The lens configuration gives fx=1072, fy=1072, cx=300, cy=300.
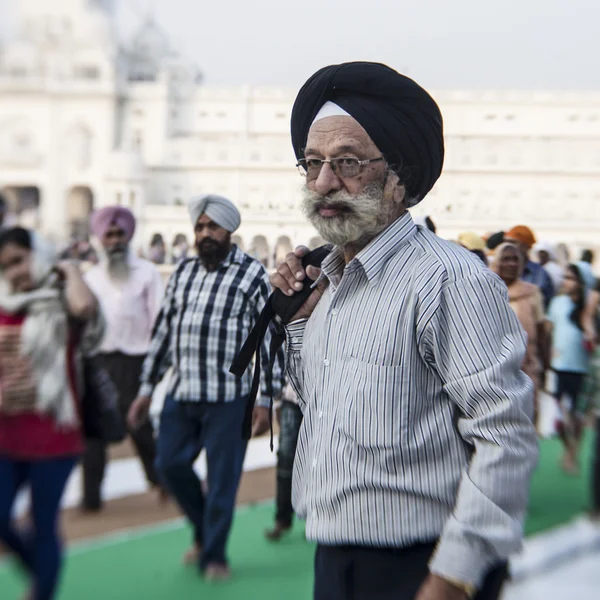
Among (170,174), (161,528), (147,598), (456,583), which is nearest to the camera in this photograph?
(456,583)

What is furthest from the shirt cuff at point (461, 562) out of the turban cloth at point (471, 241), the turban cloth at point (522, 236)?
the turban cloth at point (522, 236)

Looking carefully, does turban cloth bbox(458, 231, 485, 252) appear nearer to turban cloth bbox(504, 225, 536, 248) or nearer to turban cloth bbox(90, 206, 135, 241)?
turban cloth bbox(504, 225, 536, 248)

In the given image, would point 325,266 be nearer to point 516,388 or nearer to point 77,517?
point 516,388

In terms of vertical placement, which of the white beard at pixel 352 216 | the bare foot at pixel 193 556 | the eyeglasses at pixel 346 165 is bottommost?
the bare foot at pixel 193 556

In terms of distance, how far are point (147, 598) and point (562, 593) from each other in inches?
60.3

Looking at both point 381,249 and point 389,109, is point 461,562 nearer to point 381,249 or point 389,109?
point 381,249

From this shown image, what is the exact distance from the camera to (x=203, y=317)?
3998mm

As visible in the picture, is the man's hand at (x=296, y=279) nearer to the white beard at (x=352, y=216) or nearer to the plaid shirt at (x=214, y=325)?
→ the white beard at (x=352, y=216)

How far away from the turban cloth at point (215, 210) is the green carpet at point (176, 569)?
1337 mm

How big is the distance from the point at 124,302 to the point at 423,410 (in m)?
3.80

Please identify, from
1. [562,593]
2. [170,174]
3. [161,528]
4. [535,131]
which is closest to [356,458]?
[562,593]

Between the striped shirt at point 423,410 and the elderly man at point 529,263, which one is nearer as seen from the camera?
the striped shirt at point 423,410

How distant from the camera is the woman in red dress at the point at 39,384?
9.96 ft

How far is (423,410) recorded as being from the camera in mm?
1787
